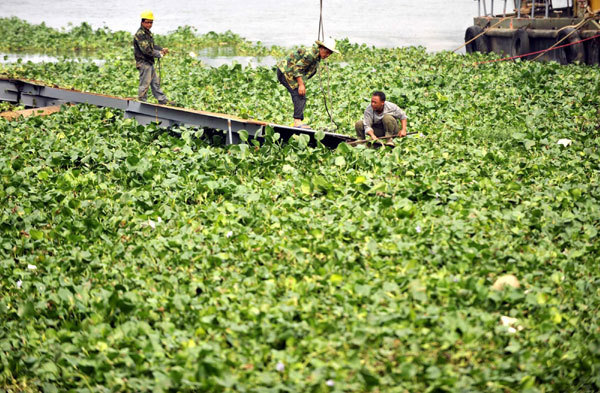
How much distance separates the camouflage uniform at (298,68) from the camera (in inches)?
360

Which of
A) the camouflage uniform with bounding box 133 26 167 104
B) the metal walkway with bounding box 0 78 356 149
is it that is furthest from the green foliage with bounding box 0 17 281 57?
the camouflage uniform with bounding box 133 26 167 104

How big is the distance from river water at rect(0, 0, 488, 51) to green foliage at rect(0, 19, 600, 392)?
18.9 metres

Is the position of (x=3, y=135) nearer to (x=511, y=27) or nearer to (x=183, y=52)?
(x=183, y=52)

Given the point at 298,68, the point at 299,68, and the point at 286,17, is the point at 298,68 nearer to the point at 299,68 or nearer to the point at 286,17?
the point at 299,68

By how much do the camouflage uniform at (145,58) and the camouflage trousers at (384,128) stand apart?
3.63 metres

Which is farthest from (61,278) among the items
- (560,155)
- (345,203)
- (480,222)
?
(560,155)

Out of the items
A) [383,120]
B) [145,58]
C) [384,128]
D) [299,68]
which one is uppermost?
[145,58]

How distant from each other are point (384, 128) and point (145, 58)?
414 centimetres

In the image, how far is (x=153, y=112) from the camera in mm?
9258

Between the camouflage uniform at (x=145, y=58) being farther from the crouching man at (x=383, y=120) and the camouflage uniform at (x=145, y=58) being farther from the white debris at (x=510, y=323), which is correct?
the white debris at (x=510, y=323)

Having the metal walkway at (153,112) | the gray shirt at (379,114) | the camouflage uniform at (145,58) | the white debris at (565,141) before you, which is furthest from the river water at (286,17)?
the gray shirt at (379,114)

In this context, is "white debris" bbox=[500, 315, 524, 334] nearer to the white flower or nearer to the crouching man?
the white flower

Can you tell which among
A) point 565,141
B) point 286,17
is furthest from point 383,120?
point 286,17

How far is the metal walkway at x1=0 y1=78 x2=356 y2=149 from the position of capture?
27.7 feet
